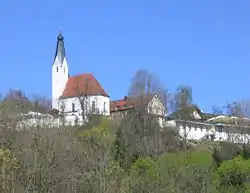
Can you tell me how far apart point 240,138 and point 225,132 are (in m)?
7.95

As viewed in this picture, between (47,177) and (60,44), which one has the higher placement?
(60,44)

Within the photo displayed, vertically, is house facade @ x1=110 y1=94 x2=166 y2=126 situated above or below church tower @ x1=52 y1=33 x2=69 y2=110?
below

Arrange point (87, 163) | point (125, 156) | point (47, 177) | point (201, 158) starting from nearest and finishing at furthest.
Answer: point (47, 177)
point (87, 163)
point (125, 156)
point (201, 158)

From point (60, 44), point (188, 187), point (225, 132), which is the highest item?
point (60, 44)

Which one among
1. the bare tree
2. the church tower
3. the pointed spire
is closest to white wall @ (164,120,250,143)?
the bare tree

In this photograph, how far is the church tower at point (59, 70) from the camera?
81.2 meters

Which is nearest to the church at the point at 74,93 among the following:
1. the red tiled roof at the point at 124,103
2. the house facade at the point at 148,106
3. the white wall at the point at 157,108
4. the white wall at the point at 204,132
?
the red tiled roof at the point at 124,103

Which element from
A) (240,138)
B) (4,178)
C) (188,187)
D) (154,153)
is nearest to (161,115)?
(240,138)

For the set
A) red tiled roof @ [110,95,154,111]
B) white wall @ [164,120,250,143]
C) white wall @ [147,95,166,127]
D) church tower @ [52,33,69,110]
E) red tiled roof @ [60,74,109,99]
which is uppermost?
church tower @ [52,33,69,110]

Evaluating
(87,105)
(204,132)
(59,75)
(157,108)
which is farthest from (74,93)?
(204,132)

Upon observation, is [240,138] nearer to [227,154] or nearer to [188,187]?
[227,154]

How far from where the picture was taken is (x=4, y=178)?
1875 cm

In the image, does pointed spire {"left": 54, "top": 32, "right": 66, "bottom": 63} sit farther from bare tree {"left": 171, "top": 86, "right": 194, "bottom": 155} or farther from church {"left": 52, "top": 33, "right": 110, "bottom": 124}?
bare tree {"left": 171, "top": 86, "right": 194, "bottom": 155}

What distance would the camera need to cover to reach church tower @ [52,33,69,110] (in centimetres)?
8125
